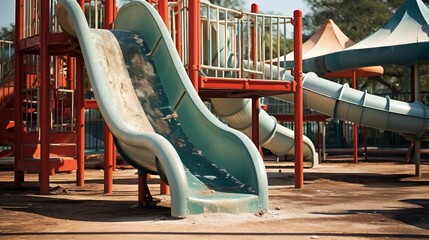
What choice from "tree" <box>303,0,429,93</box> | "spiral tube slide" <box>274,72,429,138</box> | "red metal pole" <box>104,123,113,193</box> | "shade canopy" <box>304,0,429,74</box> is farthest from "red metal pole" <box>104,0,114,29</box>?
"tree" <box>303,0,429,93</box>

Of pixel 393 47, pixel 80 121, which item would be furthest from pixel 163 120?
pixel 393 47

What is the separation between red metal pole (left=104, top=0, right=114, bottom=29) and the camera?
1516 centimetres

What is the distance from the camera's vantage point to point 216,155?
1245cm

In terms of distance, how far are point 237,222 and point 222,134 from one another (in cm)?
232

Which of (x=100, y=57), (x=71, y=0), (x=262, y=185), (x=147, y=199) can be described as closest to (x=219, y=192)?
(x=262, y=185)

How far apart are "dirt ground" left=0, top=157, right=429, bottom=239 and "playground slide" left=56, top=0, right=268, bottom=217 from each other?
1.66 feet

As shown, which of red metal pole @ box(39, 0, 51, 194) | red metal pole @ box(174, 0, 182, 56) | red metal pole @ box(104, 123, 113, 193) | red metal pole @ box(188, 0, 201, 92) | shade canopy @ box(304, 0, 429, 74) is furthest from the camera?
shade canopy @ box(304, 0, 429, 74)

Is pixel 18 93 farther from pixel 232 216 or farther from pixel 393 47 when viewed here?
pixel 393 47

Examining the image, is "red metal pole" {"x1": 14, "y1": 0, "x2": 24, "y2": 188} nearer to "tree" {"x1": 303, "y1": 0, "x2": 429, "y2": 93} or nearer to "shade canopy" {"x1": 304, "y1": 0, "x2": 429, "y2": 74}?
"shade canopy" {"x1": 304, "y1": 0, "x2": 429, "y2": 74}

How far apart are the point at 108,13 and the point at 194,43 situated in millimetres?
2264

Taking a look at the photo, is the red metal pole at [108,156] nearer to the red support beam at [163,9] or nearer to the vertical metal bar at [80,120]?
the vertical metal bar at [80,120]

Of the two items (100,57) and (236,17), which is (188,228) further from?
(236,17)

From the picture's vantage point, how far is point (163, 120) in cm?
1334

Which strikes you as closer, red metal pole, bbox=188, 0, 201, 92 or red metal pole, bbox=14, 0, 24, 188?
red metal pole, bbox=188, 0, 201, 92
